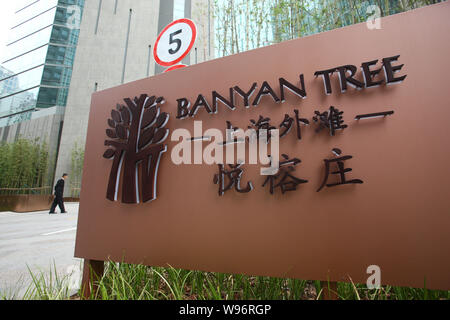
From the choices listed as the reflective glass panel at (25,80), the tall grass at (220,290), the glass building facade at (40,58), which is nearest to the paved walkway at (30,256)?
the tall grass at (220,290)

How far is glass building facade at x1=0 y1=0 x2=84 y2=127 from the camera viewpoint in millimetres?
14547

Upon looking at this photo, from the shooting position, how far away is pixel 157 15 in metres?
12.6

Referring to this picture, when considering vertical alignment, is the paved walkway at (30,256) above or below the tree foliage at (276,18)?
below

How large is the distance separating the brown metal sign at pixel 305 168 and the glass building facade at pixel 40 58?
15096 mm

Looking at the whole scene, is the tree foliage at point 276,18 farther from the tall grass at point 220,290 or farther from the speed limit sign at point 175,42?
the tall grass at point 220,290

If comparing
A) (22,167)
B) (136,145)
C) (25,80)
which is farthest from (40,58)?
(136,145)

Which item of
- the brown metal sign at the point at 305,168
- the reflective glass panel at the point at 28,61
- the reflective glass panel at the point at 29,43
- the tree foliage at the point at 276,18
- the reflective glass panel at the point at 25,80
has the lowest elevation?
the brown metal sign at the point at 305,168

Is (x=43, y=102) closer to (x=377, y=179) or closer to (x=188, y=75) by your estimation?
(x=188, y=75)

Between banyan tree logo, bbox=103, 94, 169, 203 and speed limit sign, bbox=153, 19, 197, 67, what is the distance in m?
0.73

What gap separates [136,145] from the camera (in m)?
1.70

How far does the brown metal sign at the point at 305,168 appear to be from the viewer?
1.08 m

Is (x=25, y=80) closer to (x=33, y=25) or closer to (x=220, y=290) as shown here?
(x=33, y=25)
